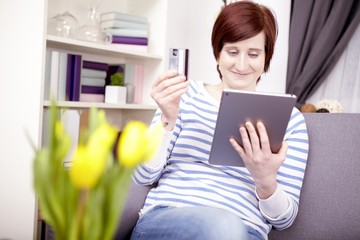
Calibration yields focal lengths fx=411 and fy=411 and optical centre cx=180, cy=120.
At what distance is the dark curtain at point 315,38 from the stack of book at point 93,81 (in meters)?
1.16

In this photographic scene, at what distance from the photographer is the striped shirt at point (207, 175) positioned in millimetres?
1160

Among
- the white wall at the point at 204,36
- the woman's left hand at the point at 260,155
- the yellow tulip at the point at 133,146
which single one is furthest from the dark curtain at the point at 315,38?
the yellow tulip at the point at 133,146

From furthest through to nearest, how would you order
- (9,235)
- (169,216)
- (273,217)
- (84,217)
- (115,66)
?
(115,66)
(9,235)
(273,217)
(169,216)
(84,217)

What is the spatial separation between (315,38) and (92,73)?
1368 millimetres

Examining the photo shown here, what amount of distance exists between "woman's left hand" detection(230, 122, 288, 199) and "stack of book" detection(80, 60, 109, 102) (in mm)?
1096

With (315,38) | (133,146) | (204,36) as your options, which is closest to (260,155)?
(133,146)

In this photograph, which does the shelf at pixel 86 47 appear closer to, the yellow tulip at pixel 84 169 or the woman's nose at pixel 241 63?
the woman's nose at pixel 241 63

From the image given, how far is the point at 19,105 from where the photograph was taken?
165 cm

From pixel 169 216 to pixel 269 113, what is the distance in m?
0.35

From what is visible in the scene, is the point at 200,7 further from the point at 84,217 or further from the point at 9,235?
the point at 84,217

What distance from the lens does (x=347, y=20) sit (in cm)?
243

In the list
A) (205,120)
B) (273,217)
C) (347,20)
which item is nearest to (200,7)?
(347,20)

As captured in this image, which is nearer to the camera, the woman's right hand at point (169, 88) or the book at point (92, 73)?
the woman's right hand at point (169, 88)

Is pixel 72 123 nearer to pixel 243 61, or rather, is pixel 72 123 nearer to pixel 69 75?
pixel 69 75
